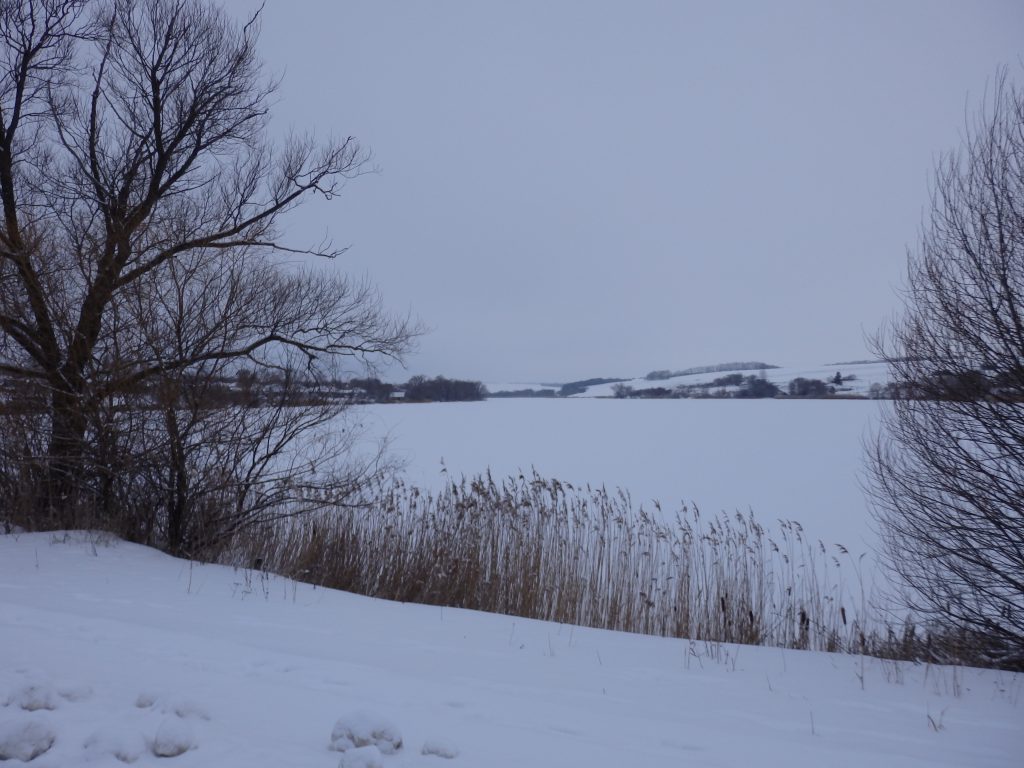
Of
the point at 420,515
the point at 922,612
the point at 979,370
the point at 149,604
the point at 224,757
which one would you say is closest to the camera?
the point at 224,757

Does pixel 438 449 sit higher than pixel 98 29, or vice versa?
pixel 98 29

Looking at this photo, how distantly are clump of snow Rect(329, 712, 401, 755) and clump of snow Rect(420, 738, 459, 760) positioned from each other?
0.10m

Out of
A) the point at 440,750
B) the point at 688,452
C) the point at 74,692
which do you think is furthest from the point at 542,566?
the point at 688,452

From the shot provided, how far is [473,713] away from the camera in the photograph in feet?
9.33

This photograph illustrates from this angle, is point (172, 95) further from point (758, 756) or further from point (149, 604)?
point (758, 756)

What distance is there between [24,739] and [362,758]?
45.6 inches

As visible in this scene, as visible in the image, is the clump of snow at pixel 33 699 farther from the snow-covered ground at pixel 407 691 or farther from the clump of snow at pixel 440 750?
the clump of snow at pixel 440 750

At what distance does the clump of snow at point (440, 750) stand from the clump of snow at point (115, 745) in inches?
39.3

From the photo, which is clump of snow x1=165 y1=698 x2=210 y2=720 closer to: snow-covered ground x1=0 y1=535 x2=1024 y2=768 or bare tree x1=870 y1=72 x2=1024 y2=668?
snow-covered ground x1=0 y1=535 x2=1024 y2=768

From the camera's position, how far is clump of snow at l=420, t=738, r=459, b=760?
7.55ft

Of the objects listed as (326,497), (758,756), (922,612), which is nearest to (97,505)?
(326,497)

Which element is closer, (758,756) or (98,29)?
(758,756)

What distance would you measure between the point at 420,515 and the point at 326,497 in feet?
4.11

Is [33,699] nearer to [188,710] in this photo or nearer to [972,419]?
[188,710]
